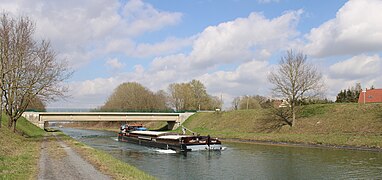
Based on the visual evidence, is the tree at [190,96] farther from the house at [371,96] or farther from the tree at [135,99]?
the house at [371,96]

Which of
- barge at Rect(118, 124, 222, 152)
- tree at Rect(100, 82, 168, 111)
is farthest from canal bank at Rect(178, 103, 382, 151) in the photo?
tree at Rect(100, 82, 168, 111)

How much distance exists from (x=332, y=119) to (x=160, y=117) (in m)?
43.0

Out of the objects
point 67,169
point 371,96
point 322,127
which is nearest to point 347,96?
point 371,96

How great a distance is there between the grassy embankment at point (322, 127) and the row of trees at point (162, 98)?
44995mm

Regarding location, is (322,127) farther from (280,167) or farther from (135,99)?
(135,99)

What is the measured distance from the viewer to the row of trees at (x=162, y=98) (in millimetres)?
109875

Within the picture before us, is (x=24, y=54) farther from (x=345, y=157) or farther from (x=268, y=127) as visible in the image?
(x=268, y=127)

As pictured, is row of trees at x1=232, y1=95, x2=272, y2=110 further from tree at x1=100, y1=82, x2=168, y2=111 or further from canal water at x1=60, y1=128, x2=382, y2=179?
canal water at x1=60, y1=128, x2=382, y2=179

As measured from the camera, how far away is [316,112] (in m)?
52.4

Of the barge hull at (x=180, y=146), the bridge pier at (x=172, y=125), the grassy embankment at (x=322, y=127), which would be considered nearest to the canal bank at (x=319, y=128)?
the grassy embankment at (x=322, y=127)

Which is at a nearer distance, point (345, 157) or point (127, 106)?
point (345, 157)

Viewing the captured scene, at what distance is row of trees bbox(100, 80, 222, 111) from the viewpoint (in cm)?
10988

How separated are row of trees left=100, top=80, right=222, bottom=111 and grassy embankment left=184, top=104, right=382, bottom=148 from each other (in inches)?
1771

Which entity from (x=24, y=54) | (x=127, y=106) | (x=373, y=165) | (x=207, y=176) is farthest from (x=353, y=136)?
(x=127, y=106)
